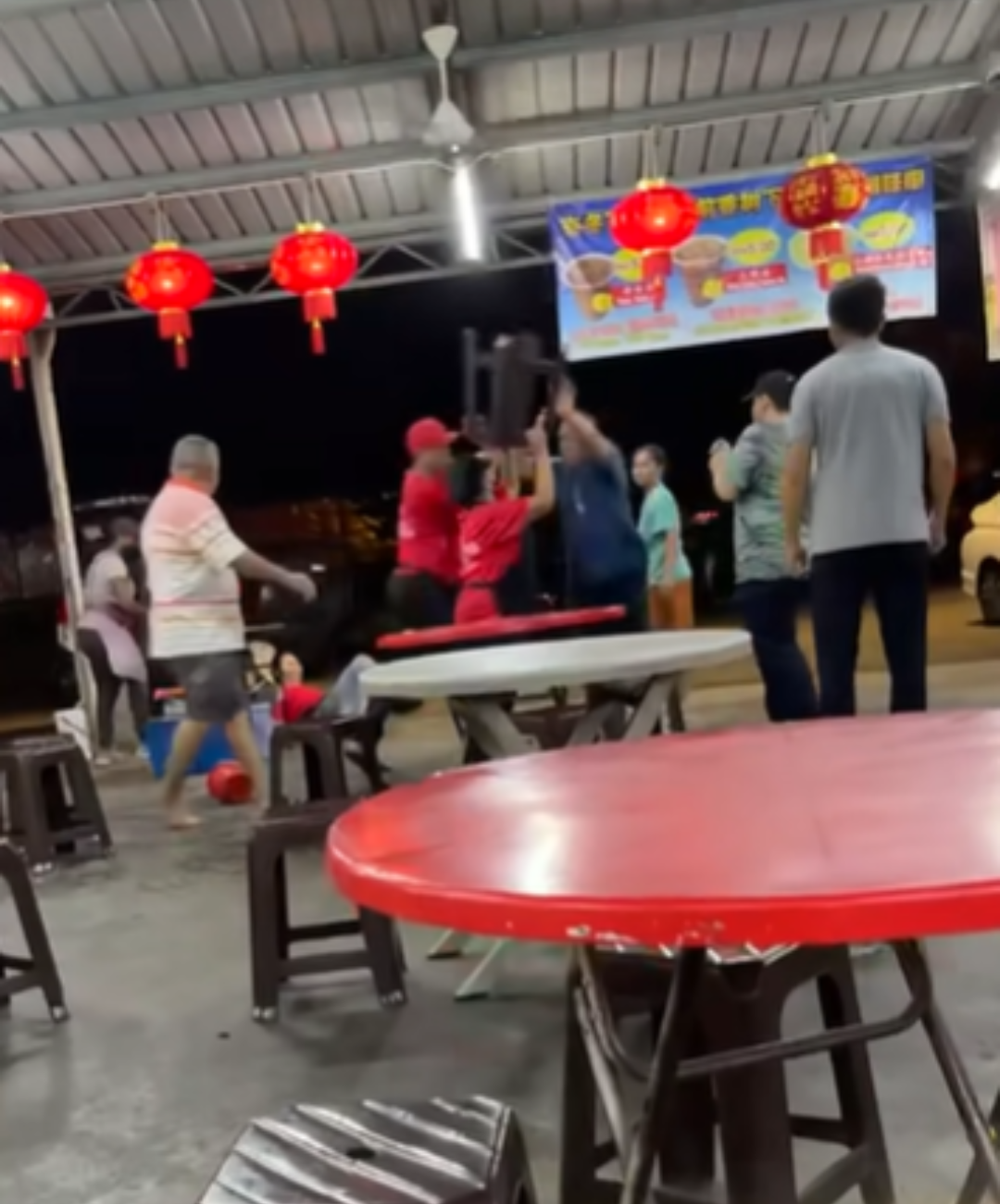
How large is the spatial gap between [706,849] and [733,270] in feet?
22.8

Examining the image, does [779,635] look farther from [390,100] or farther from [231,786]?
[390,100]

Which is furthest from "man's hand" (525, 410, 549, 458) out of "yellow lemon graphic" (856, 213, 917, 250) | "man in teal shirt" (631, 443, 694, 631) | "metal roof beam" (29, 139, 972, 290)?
"yellow lemon graphic" (856, 213, 917, 250)

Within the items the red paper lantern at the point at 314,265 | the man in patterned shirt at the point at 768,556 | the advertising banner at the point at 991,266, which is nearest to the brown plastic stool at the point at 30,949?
the man in patterned shirt at the point at 768,556

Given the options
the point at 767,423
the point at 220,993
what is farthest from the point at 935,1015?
the point at 767,423

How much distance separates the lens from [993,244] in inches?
297

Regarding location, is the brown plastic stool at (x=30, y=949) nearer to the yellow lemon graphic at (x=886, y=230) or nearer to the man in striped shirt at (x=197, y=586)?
the man in striped shirt at (x=197, y=586)

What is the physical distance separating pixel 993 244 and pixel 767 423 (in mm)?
3938

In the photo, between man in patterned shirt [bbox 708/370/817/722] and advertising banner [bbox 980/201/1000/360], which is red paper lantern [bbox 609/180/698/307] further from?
man in patterned shirt [bbox 708/370/817/722]

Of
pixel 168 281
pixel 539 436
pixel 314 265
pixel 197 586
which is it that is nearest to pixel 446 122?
pixel 314 265

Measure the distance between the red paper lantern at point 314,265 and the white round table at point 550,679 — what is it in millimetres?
3588

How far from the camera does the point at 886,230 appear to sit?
24.7 ft

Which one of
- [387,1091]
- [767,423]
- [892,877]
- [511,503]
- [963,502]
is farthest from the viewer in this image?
[963,502]

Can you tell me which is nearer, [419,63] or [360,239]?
[419,63]

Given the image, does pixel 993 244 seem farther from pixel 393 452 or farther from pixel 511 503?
pixel 393 452
